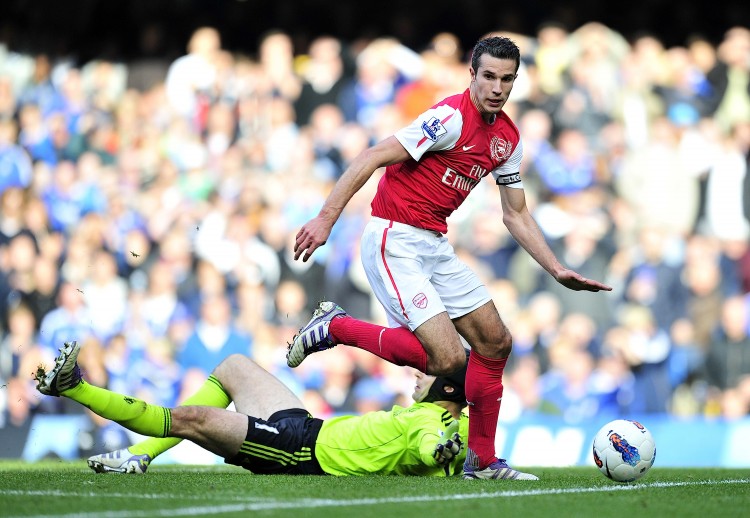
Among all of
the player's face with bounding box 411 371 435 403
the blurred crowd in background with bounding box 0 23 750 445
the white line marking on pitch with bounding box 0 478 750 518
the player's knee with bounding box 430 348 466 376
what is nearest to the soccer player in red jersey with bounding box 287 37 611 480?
the player's knee with bounding box 430 348 466 376

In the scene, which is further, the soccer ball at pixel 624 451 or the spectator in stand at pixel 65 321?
the spectator in stand at pixel 65 321

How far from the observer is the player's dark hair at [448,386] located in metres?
5.80

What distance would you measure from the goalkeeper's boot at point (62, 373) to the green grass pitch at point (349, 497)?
426mm

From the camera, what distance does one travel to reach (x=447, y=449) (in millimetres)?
5094

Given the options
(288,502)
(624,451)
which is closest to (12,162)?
(624,451)

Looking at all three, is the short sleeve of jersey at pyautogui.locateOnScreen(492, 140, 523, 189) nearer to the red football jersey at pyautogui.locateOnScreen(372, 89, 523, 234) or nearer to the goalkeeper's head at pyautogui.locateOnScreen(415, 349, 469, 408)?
the red football jersey at pyautogui.locateOnScreen(372, 89, 523, 234)

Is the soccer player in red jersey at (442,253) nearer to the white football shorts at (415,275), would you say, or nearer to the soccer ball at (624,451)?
the white football shorts at (415,275)

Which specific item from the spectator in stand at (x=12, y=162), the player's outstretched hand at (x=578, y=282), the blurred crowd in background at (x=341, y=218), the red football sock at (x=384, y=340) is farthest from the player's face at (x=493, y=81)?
the spectator in stand at (x=12, y=162)

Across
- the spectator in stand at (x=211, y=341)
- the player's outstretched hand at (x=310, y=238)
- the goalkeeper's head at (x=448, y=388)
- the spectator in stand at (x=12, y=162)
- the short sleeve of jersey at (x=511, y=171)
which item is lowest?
the goalkeeper's head at (x=448, y=388)

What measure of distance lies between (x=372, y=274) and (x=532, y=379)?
463 centimetres

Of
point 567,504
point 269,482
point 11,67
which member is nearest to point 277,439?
point 269,482

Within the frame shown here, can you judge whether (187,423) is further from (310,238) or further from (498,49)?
(498,49)

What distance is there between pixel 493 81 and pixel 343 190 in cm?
96

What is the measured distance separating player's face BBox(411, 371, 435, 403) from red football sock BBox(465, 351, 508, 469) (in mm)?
222
